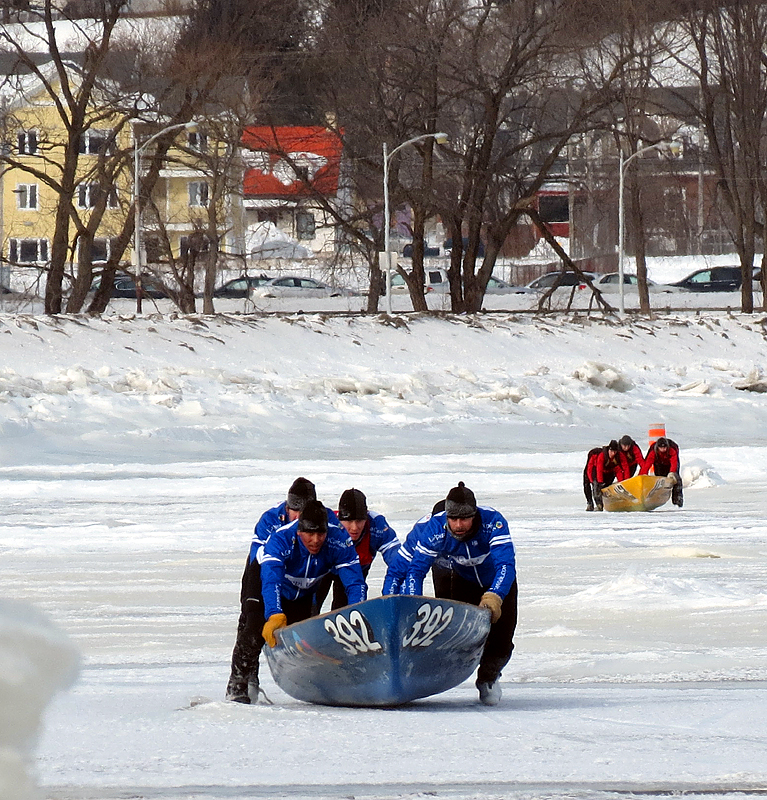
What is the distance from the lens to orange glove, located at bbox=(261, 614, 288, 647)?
7293 mm

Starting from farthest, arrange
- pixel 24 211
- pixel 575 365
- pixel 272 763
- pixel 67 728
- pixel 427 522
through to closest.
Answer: pixel 24 211 < pixel 575 365 < pixel 427 522 < pixel 67 728 < pixel 272 763

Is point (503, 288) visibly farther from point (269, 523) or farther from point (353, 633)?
point (353, 633)

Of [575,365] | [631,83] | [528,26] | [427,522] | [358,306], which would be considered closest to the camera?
[427,522]

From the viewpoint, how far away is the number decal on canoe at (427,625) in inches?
275

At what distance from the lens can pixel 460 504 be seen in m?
7.24

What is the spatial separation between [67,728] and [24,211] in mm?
69468

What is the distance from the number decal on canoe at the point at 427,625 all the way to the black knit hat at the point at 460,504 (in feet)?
1.51

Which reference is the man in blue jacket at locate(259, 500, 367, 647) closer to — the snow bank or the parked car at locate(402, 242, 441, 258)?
the snow bank

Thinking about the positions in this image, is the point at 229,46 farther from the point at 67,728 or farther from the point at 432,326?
the point at 67,728

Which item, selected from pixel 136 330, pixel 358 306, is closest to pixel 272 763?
pixel 136 330

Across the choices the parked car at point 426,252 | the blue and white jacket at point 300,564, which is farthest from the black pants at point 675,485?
the parked car at point 426,252

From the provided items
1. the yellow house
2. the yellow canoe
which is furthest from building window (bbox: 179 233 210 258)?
the yellow canoe

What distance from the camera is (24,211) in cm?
7381

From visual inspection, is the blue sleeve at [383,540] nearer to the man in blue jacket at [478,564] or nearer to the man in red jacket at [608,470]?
the man in blue jacket at [478,564]
